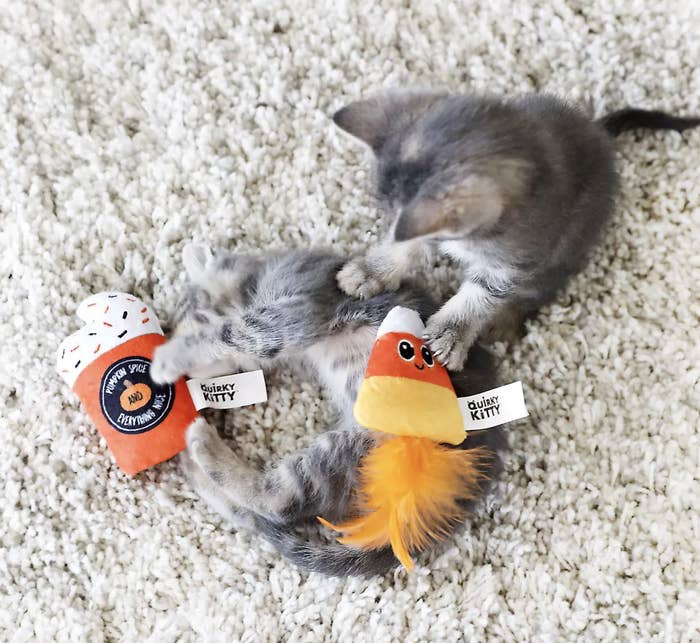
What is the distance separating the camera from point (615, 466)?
1.55 m

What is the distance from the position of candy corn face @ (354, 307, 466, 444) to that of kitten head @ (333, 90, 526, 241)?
234 mm

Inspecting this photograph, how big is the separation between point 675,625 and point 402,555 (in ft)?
1.87

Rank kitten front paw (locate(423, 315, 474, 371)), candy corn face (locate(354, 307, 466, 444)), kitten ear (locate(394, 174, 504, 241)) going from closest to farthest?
kitten ear (locate(394, 174, 504, 241)) → candy corn face (locate(354, 307, 466, 444)) → kitten front paw (locate(423, 315, 474, 371))

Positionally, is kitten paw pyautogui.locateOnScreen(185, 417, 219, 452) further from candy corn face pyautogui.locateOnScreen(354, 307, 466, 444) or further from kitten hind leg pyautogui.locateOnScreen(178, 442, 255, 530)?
candy corn face pyautogui.locateOnScreen(354, 307, 466, 444)

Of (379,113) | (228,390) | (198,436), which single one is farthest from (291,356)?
(379,113)

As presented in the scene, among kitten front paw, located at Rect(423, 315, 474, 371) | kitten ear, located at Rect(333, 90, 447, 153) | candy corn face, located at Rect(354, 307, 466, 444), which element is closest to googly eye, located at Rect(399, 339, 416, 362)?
candy corn face, located at Rect(354, 307, 466, 444)

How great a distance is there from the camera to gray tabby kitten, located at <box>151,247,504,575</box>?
4.81 ft

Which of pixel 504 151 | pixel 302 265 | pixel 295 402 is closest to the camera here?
pixel 504 151

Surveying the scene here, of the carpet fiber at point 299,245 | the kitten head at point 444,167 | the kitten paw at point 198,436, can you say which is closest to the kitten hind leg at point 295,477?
the kitten paw at point 198,436

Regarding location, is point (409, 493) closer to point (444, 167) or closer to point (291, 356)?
point (291, 356)

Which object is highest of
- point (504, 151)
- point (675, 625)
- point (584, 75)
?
point (504, 151)

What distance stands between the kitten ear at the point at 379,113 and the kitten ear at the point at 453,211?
0.25m

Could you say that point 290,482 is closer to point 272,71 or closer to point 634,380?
point 634,380

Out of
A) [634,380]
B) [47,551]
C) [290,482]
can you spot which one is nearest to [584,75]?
[634,380]
